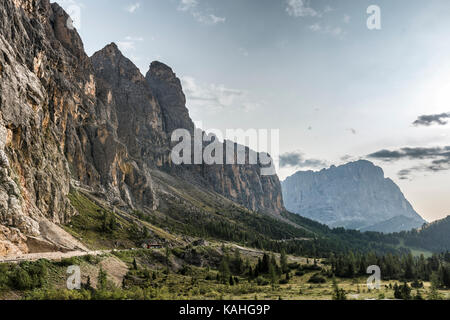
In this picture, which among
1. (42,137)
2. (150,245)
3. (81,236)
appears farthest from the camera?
(150,245)

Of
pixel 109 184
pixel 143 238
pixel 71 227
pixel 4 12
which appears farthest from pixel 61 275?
pixel 109 184

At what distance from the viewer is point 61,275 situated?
171 ft

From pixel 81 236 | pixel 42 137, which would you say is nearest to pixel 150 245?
pixel 81 236

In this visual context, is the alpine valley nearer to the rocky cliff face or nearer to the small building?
the rocky cliff face

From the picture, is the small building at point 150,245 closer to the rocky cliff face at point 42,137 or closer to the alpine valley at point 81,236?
the alpine valley at point 81,236

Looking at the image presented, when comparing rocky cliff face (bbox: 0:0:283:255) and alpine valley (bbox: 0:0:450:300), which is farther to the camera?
rocky cliff face (bbox: 0:0:283:255)

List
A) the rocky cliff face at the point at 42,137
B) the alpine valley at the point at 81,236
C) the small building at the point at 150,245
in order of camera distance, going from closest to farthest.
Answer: the alpine valley at the point at 81,236
the rocky cliff face at the point at 42,137
the small building at the point at 150,245

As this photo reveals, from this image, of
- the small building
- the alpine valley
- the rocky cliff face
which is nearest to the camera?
the alpine valley

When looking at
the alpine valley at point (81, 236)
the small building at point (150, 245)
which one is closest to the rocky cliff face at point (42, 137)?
the alpine valley at point (81, 236)

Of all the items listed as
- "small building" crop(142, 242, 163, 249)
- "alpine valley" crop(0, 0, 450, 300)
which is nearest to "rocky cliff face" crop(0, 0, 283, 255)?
"alpine valley" crop(0, 0, 450, 300)

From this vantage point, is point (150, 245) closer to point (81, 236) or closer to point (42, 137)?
point (81, 236)
